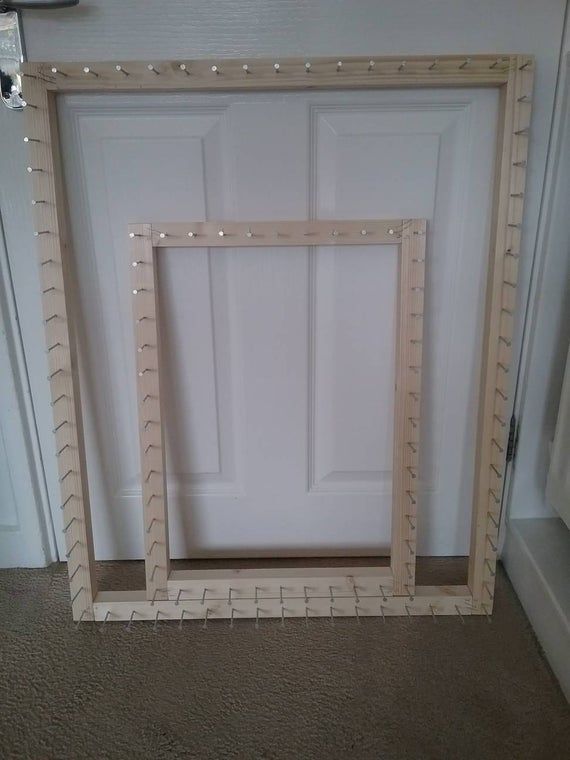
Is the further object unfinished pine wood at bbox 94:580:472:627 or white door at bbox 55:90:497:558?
unfinished pine wood at bbox 94:580:472:627

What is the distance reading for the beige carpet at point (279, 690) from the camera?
0.84 meters

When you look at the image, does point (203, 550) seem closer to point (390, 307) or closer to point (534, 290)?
point (390, 307)

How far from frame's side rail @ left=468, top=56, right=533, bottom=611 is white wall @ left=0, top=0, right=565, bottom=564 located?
0.28ft

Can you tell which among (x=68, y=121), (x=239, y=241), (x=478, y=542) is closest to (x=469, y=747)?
(x=478, y=542)

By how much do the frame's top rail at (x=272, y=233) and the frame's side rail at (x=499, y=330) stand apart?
0.15 metres

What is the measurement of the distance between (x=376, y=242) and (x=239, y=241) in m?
0.25

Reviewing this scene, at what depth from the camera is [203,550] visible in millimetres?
1212

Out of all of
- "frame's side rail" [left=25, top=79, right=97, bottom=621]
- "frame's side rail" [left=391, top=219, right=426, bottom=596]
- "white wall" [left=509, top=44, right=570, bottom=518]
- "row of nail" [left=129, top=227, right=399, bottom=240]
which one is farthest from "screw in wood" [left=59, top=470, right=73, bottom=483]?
"white wall" [left=509, top=44, right=570, bottom=518]

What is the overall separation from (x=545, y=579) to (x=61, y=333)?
1.01m

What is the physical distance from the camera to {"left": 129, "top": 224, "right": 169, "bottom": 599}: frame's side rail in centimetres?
97

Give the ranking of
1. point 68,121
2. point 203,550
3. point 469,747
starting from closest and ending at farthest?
1. point 469,747
2. point 68,121
3. point 203,550

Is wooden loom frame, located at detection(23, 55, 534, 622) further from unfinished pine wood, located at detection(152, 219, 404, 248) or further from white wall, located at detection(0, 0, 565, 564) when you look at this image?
unfinished pine wood, located at detection(152, 219, 404, 248)

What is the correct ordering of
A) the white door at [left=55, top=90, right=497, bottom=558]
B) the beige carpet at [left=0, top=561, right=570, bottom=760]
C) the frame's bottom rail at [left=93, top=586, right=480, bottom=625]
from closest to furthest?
the beige carpet at [left=0, top=561, right=570, bottom=760], the white door at [left=55, top=90, right=497, bottom=558], the frame's bottom rail at [left=93, top=586, right=480, bottom=625]

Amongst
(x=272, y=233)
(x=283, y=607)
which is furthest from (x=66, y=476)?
(x=272, y=233)
